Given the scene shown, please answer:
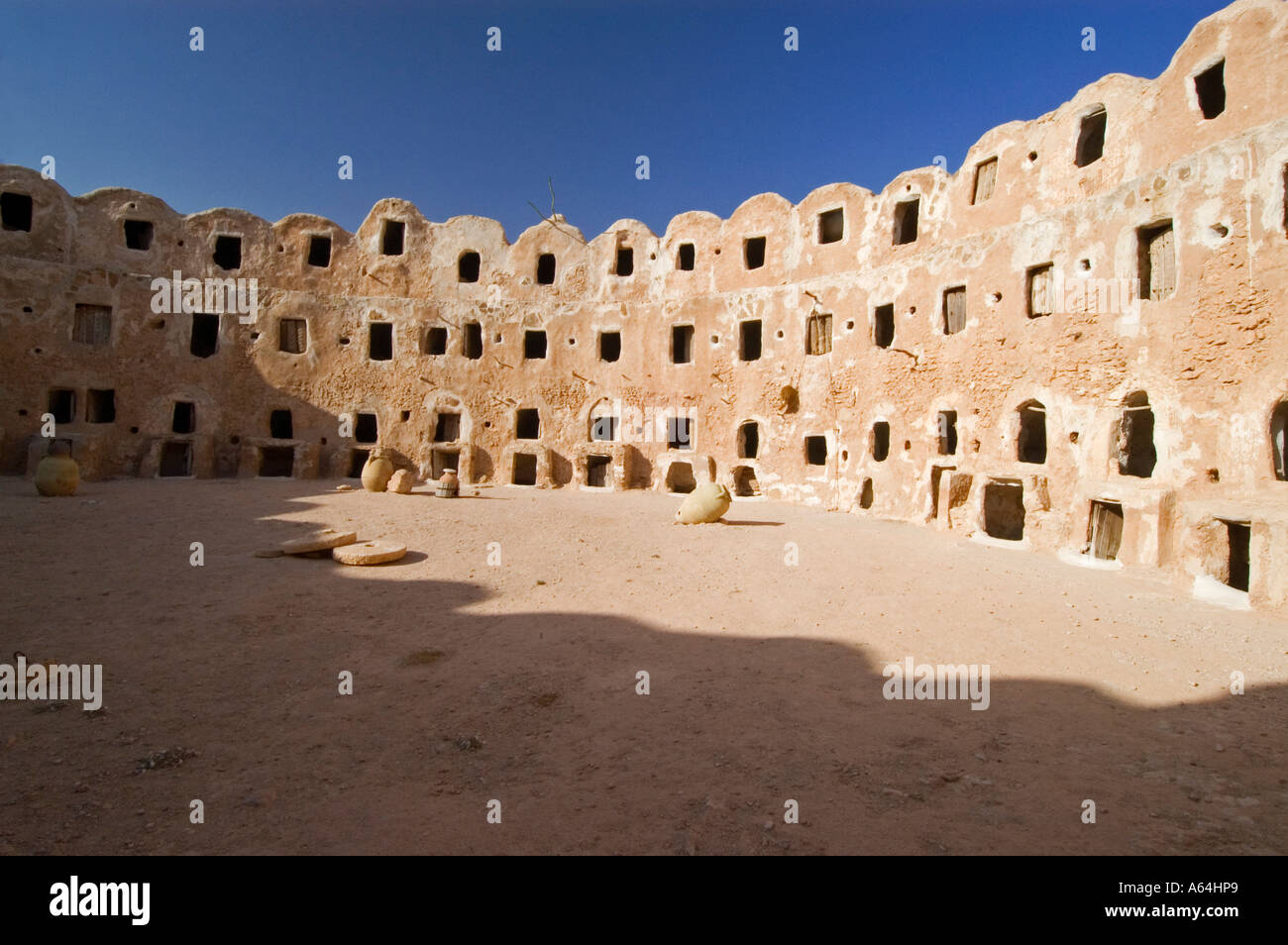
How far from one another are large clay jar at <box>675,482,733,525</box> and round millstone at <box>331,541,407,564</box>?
22.2ft

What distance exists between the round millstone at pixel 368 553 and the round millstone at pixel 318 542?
159 millimetres

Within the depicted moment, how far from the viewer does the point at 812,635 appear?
7.44 metres

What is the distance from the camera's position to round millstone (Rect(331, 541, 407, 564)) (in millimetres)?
9844

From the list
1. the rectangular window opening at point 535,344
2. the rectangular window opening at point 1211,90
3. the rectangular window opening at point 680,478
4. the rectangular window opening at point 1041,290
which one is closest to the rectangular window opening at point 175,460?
the rectangular window opening at point 535,344

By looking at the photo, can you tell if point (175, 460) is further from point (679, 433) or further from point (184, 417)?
point (679, 433)

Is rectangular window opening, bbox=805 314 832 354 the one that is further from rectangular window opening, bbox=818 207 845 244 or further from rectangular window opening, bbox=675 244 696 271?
rectangular window opening, bbox=675 244 696 271

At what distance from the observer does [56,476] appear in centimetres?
1420

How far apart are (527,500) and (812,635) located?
12237mm

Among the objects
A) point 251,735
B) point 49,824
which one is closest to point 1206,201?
point 251,735

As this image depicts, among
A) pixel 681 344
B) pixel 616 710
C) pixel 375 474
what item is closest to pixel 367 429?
pixel 375 474

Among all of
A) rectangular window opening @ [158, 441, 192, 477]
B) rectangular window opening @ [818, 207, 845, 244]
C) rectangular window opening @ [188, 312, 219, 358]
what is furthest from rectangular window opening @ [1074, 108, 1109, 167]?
rectangular window opening @ [158, 441, 192, 477]

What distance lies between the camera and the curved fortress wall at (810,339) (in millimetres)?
11195

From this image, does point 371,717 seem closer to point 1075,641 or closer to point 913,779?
point 913,779

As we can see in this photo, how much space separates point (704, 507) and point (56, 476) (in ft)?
49.0
